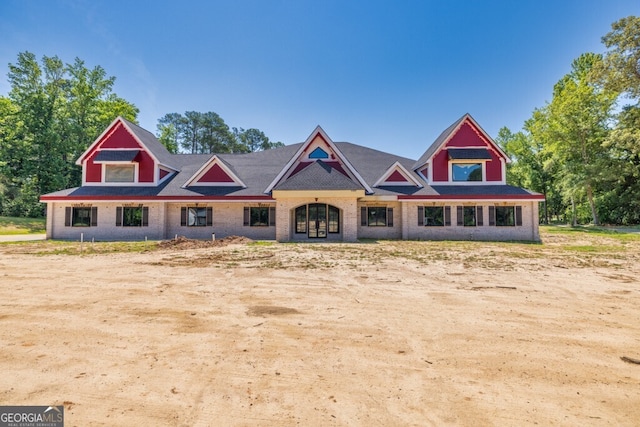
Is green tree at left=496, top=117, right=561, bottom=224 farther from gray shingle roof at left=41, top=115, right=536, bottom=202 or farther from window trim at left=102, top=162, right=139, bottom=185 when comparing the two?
window trim at left=102, top=162, right=139, bottom=185

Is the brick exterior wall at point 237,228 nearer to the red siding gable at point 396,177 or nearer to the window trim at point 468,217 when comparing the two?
the window trim at point 468,217

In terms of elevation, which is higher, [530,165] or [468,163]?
[530,165]

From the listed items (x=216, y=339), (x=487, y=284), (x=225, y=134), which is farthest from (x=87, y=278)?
(x=225, y=134)

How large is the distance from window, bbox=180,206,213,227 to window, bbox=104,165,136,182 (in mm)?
5700

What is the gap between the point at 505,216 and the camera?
2159 centimetres

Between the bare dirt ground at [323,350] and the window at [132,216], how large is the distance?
47.3 feet

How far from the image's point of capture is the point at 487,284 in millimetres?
8023

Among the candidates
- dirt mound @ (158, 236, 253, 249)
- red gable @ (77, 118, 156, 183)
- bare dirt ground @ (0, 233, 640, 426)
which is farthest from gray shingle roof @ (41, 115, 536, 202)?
bare dirt ground @ (0, 233, 640, 426)

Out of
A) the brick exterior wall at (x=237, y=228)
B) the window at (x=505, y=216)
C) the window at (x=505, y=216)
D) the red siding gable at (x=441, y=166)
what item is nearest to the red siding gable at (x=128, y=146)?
the brick exterior wall at (x=237, y=228)

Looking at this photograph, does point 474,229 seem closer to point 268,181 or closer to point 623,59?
point 268,181

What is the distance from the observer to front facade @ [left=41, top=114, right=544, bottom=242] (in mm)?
21062

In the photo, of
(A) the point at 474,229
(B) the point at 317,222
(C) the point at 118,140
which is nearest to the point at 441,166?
(A) the point at 474,229

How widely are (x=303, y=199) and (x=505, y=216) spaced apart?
1465 cm

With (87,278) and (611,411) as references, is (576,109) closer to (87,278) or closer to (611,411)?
(611,411)
